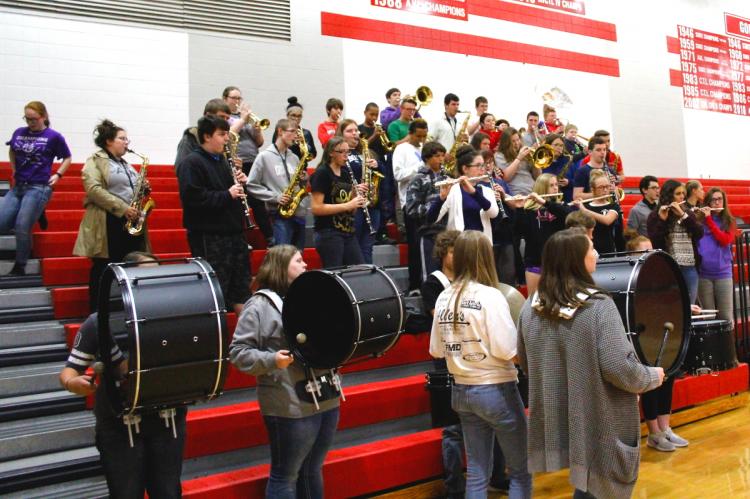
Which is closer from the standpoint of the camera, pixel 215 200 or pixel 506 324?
pixel 506 324

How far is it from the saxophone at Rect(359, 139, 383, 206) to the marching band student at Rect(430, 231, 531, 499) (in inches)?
84.8

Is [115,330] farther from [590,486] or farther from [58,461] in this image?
[590,486]

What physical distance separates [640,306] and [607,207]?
220cm

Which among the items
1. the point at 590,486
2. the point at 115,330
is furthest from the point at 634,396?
the point at 115,330

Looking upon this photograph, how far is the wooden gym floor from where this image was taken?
142 inches

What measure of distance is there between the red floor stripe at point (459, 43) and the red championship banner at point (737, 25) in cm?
A: 321

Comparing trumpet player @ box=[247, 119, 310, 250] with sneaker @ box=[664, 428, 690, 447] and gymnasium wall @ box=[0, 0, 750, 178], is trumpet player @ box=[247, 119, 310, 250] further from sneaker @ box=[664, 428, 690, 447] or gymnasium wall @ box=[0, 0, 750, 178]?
gymnasium wall @ box=[0, 0, 750, 178]

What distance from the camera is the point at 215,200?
3.79 meters

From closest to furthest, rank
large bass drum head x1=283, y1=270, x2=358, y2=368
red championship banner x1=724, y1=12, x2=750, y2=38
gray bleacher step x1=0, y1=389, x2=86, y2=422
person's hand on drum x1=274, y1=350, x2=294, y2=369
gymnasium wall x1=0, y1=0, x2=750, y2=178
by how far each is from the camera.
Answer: person's hand on drum x1=274, y1=350, x2=294, y2=369 → large bass drum head x1=283, y1=270, x2=358, y2=368 → gray bleacher step x1=0, y1=389, x2=86, y2=422 → gymnasium wall x1=0, y1=0, x2=750, y2=178 → red championship banner x1=724, y1=12, x2=750, y2=38

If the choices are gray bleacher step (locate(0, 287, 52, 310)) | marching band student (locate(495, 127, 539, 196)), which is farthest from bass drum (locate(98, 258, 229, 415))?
marching band student (locate(495, 127, 539, 196))

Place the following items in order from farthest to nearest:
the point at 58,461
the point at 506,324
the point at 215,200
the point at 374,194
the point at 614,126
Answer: the point at 614,126 → the point at 374,194 → the point at 215,200 → the point at 58,461 → the point at 506,324

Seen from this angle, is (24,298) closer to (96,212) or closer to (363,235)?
(96,212)

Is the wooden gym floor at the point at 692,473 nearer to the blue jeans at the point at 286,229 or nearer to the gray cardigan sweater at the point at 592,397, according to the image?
the gray cardigan sweater at the point at 592,397

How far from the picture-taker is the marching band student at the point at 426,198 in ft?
15.5
